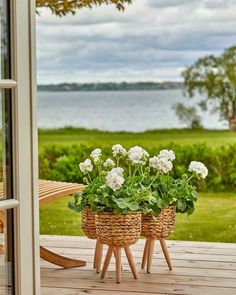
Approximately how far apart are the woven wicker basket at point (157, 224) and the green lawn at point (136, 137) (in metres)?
2.60

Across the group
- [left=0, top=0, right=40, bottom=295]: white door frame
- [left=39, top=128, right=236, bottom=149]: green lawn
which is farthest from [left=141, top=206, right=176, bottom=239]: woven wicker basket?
[left=39, top=128, right=236, bottom=149]: green lawn

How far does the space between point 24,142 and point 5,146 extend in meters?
0.09

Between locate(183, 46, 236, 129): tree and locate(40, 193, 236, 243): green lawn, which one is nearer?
locate(40, 193, 236, 243): green lawn

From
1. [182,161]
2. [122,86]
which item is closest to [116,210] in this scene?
[182,161]

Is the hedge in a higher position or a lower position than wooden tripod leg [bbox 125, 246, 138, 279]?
higher

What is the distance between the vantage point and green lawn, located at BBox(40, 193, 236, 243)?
21.9 feet

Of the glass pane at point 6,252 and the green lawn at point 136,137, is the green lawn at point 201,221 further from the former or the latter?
the glass pane at point 6,252

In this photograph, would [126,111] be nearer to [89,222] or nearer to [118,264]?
[89,222]

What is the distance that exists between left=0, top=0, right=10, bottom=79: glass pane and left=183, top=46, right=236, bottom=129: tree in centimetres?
396

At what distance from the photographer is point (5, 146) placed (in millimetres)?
3275

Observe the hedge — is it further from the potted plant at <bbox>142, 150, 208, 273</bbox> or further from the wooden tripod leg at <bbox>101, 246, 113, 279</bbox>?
the wooden tripod leg at <bbox>101, 246, 113, 279</bbox>

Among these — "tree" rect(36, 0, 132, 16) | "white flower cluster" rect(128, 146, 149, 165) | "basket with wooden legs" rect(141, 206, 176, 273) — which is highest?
"tree" rect(36, 0, 132, 16)

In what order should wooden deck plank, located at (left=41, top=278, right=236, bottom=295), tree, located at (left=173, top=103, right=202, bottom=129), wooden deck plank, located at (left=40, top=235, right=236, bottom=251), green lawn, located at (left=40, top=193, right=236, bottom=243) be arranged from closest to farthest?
wooden deck plank, located at (left=41, top=278, right=236, bottom=295) < wooden deck plank, located at (left=40, top=235, right=236, bottom=251) < green lawn, located at (left=40, top=193, right=236, bottom=243) < tree, located at (left=173, top=103, right=202, bottom=129)

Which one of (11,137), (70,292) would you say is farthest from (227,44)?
(11,137)
